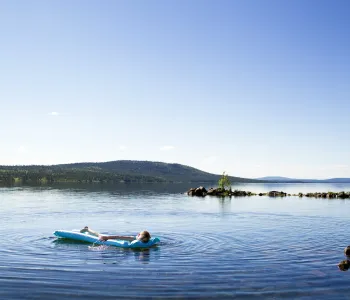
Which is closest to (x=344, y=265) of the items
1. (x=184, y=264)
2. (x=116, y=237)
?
(x=184, y=264)

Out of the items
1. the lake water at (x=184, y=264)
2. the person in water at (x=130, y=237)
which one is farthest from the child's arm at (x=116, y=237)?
the lake water at (x=184, y=264)

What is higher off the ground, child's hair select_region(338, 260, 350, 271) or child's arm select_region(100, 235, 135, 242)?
child's arm select_region(100, 235, 135, 242)

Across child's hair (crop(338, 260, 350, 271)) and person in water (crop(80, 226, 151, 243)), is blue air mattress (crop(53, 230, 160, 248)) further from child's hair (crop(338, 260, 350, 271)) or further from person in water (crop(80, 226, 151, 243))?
child's hair (crop(338, 260, 350, 271))

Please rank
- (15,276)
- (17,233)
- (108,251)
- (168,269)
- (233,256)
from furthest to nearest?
1. (17,233)
2. (108,251)
3. (233,256)
4. (168,269)
5. (15,276)

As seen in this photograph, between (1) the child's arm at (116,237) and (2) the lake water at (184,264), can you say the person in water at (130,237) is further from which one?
(2) the lake water at (184,264)

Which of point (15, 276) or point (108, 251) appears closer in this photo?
point (15, 276)

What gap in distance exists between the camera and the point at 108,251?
2833 cm

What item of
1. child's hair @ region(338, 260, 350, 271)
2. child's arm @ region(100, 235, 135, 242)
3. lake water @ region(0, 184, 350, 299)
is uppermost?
child's arm @ region(100, 235, 135, 242)

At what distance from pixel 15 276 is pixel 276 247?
18107mm

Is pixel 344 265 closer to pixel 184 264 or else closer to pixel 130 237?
pixel 184 264

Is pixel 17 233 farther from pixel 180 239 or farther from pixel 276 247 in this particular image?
pixel 276 247

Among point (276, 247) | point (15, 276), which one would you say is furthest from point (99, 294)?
point (276, 247)

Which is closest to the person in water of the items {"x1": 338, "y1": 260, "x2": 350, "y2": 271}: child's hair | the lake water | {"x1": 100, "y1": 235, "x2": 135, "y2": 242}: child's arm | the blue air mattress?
{"x1": 100, "y1": 235, "x2": 135, "y2": 242}: child's arm

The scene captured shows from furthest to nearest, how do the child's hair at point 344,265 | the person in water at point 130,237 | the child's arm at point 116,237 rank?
1. the child's arm at point 116,237
2. the person in water at point 130,237
3. the child's hair at point 344,265
